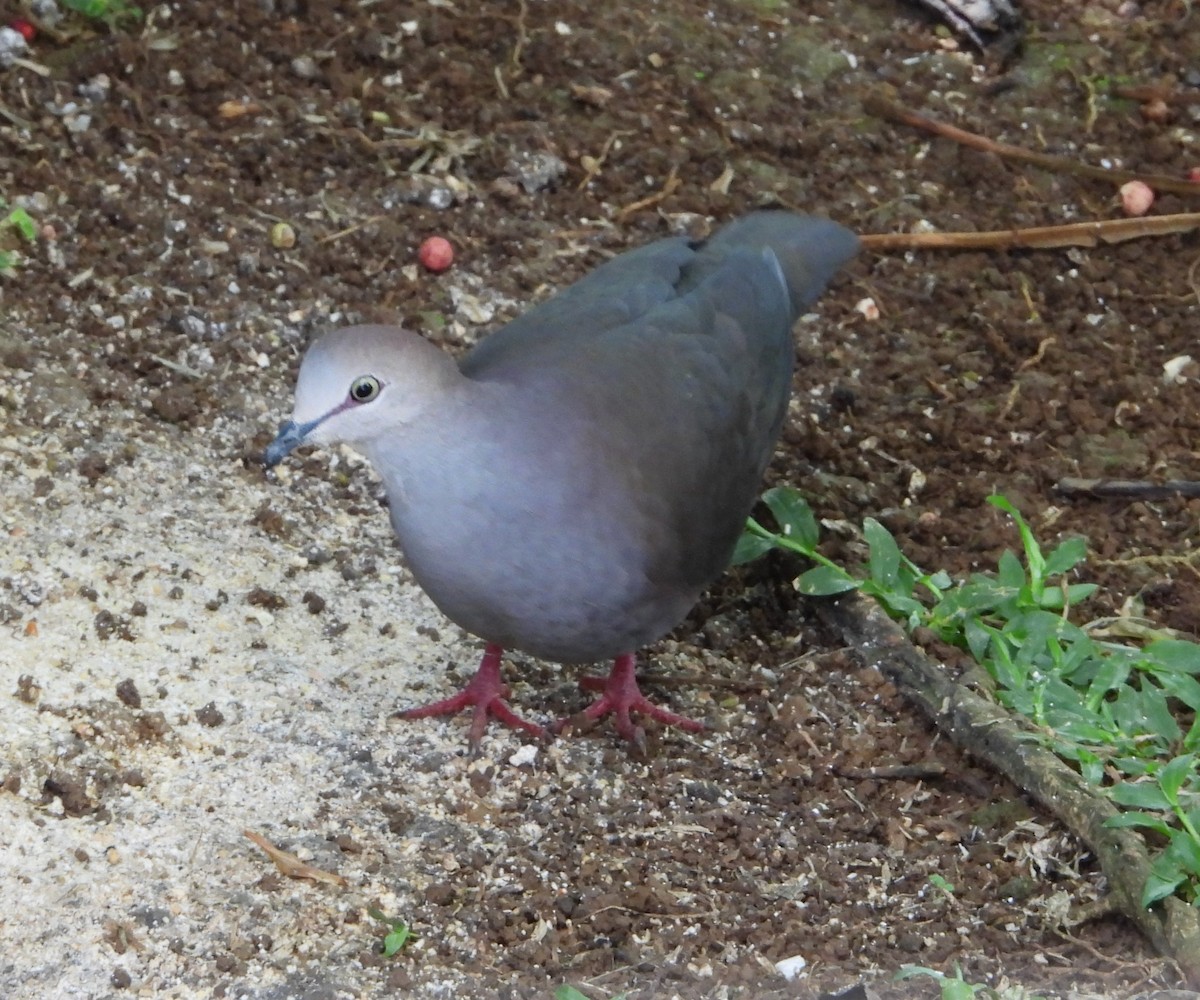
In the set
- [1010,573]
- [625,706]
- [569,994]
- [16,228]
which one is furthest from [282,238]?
[569,994]

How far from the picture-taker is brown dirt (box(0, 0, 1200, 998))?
3.07 meters

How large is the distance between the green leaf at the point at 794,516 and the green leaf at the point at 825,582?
162mm

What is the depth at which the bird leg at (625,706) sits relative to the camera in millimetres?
3680

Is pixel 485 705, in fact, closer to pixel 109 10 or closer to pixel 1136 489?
pixel 1136 489

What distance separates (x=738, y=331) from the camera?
3844 mm

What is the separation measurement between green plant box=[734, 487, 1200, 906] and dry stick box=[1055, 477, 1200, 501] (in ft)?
1.08

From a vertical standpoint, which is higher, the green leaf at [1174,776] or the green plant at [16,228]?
the green plant at [16,228]

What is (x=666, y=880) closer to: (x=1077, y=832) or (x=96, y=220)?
(x=1077, y=832)

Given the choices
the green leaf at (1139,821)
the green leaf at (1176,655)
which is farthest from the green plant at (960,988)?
the green leaf at (1176,655)

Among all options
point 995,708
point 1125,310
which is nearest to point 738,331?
point 995,708

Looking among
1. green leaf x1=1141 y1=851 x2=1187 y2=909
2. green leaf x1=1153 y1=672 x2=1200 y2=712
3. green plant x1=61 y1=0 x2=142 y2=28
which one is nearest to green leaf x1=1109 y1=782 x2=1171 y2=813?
green leaf x1=1141 y1=851 x2=1187 y2=909

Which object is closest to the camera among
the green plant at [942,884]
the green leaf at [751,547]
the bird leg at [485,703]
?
the green plant at [942,884]

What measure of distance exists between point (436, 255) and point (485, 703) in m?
1.66

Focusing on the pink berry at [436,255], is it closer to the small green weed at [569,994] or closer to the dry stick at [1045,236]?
the dry stick at [1045,236]
